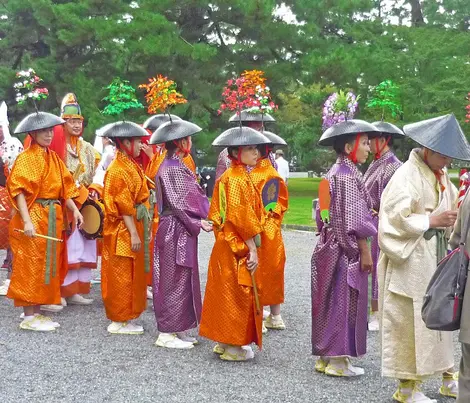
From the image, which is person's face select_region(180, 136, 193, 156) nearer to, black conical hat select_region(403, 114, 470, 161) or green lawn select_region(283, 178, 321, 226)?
black conical hat select_region(403, 114, 470, 161)

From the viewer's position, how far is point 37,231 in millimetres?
5973

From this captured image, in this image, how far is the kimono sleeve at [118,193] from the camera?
584 centimetres

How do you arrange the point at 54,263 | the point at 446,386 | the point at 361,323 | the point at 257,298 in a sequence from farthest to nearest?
the point at 54,263 → the point at 257,298 → the point at 361,323 → the point at 446,386

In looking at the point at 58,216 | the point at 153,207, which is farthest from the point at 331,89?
the point at 58,216

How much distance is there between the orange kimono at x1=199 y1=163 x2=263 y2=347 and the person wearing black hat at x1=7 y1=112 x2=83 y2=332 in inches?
65.3

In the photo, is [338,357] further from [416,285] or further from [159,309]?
[159,309]

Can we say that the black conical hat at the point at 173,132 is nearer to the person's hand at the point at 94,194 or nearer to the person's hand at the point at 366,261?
the person's hand at the point at 366,261

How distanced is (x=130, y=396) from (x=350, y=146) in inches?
84.6

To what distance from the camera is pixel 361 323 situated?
4.77 m

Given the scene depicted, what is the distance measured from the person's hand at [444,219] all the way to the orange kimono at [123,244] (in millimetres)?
2658

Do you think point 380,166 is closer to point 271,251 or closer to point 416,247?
point 271,251

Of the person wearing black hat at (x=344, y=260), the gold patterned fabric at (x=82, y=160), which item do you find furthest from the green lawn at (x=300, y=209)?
the person wearing black hat at (x=344, y=260)

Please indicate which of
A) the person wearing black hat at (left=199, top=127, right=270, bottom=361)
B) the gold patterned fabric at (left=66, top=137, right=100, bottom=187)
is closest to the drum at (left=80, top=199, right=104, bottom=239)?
the gold patterned fabric at (left=66, top=137, right=100, bottom=187)

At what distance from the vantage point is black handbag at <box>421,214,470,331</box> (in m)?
3.45
